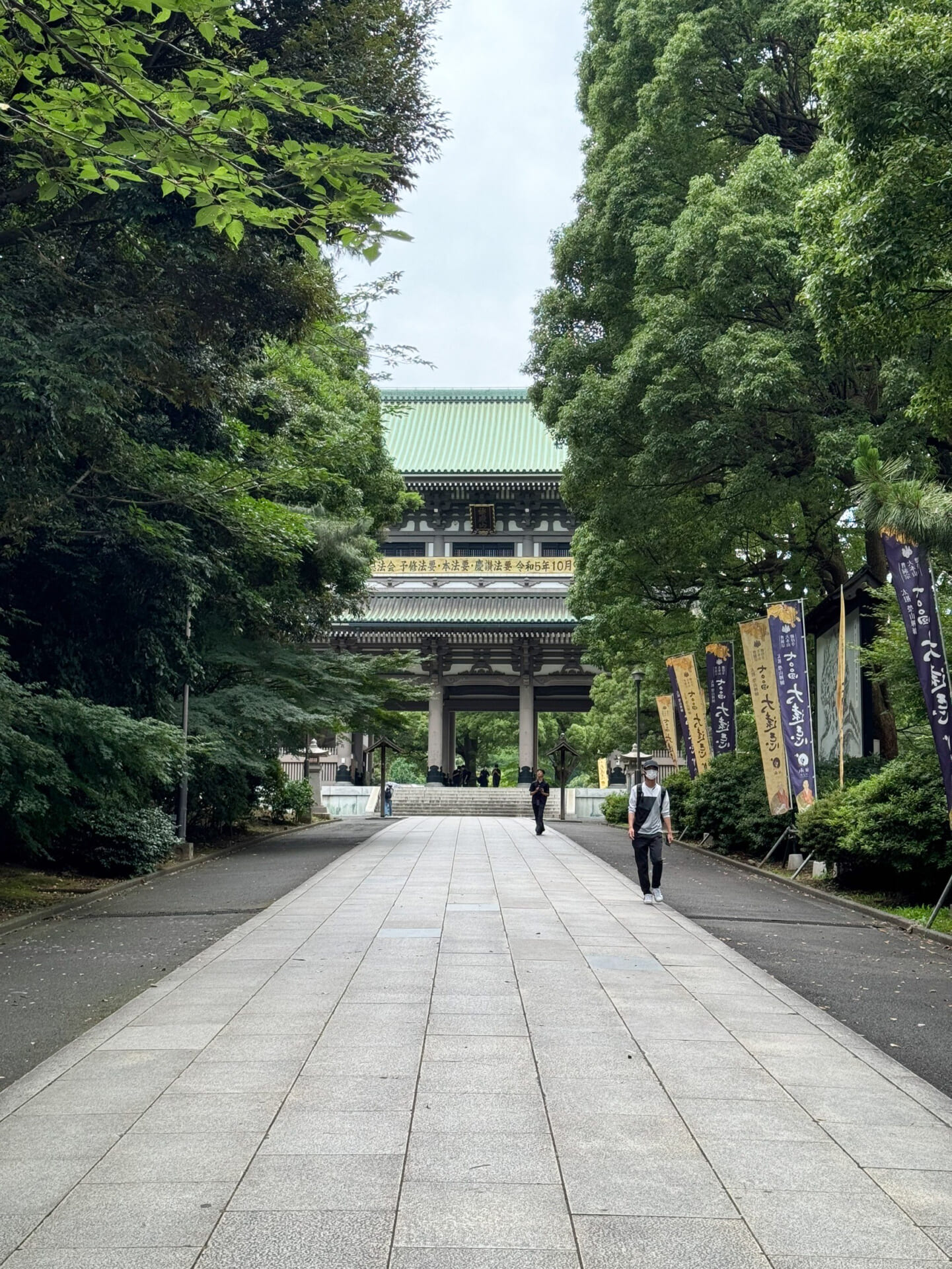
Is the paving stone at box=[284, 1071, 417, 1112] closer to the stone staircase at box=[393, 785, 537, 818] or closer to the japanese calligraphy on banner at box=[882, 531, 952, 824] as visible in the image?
the japanese calligraphy on banner at box=[882, 531, 952, 824]

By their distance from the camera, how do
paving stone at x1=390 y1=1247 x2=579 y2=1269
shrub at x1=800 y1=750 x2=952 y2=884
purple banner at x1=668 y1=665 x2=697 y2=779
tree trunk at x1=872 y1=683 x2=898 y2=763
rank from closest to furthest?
paving stone at x1=390 y1=1247 x2=579 y2=1269
shrub at x1=800 y1=750 x2=952 y2=884
tree trunk at x1=872 y1=683 x2=898 y2=763
purple banner at x1=668 y1=665 x2=697 y2=779

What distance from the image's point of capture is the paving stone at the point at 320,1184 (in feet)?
12.3

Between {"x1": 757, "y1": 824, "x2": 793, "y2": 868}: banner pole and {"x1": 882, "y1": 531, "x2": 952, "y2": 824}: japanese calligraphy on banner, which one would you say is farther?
{"x1": 757, "y1": 824, "x2": 793, "y2": 868}: banner pole

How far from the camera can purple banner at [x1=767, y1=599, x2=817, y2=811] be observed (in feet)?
52.5

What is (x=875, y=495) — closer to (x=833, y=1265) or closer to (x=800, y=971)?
(x=800, y=971)

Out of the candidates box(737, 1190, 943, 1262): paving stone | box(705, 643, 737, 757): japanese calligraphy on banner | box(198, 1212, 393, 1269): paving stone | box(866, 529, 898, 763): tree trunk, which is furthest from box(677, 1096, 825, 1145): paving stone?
box(705, 643, 737, 757): japanese calligraphy on banner

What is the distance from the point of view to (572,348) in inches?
810

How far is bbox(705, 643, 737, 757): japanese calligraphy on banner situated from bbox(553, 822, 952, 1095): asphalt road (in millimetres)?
4866

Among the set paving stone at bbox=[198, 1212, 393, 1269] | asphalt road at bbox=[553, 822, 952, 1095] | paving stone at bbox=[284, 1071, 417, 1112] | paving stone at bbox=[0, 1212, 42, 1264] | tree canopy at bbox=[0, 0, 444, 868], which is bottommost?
asphalt road at bbox=[553, 822, 952, 1095]

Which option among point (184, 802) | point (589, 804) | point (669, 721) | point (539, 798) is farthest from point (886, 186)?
point (589, 804)

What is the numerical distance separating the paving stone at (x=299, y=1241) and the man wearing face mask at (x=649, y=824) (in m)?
8.82

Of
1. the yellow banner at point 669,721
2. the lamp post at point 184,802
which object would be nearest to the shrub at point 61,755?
the lamp post at point 184,802

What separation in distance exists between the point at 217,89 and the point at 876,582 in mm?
13885

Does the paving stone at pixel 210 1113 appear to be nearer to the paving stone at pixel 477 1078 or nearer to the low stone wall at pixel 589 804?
the paving stone at pixel 477 1078
